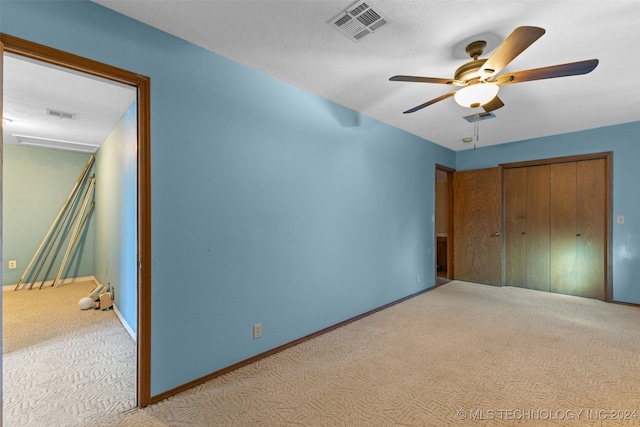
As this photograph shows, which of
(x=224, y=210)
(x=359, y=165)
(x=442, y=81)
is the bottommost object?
(x=224, y=210)

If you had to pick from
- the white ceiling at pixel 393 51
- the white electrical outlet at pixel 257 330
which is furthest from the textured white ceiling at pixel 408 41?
the white electrical outlet at pixel 257 330

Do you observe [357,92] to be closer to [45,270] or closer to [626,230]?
[626,230]

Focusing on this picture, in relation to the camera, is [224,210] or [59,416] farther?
[224,210]

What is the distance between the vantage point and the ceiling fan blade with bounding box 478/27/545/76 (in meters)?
1.51

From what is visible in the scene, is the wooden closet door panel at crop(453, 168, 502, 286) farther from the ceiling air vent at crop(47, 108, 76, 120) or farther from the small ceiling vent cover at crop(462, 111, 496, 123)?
the ceiling air vent at crop(47, 108, 76, 120)

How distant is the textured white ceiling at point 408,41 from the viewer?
176 centimetres

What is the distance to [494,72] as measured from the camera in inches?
78.3

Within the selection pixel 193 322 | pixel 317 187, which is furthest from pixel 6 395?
pixel 317 187

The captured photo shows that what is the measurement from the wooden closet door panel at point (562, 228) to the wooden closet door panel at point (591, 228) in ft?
0.22

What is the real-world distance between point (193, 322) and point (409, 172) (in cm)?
342

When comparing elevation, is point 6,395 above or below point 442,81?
below

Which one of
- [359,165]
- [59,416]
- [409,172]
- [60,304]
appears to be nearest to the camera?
[59,416]

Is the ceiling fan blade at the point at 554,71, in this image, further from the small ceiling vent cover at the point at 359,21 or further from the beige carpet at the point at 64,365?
the beige carpet at the point at 64,365

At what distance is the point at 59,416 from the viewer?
5.87 feet
